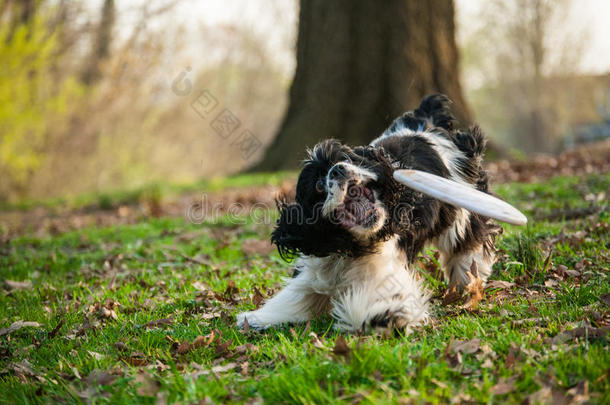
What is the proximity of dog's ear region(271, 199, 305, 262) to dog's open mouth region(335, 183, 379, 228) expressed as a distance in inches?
13.7

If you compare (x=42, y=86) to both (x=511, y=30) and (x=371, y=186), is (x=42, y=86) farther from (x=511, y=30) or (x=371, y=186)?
(x=511, y=30)

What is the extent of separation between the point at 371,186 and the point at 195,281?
2368mm

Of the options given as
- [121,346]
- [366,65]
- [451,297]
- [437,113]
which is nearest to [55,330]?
[121,346]

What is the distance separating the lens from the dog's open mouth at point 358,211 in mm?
3160

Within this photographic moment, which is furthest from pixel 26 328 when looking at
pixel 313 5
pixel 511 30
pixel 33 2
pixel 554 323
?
pixel 511 30

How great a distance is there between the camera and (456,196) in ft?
10.7

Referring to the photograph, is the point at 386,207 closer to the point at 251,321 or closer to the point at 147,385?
the point at 251,321

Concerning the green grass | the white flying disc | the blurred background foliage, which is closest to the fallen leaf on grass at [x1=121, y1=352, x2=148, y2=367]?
the green grass

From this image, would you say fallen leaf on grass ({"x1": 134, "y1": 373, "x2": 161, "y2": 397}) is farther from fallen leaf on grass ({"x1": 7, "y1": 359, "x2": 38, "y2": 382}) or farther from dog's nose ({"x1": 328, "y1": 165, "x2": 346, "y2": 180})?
dog's nose ({"x1": 328, "y1": 165, "x2": 346, "y2": 180})

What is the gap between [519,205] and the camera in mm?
6590

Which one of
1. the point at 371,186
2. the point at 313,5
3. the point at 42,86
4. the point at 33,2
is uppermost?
the point at 33,2

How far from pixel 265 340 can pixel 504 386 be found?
1379 millimetres

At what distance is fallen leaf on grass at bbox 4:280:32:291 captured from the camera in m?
5.30

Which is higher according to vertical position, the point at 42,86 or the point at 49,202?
Result: the point at 42,86
